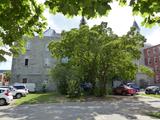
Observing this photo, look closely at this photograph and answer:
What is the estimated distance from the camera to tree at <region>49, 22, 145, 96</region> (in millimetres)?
33062

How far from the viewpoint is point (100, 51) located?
32688 mm

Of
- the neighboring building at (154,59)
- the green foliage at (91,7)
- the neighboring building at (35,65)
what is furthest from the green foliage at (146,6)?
the neighboring building at (154,59)

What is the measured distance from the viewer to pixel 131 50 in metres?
33.8

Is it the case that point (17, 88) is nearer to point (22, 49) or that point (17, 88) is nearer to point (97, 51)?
point (97, 51)

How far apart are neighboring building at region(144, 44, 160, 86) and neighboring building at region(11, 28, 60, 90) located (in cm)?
3031

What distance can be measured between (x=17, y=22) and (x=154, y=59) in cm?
6943

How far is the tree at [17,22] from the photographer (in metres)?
6.04

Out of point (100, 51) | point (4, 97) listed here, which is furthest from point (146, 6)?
point (100, 51)

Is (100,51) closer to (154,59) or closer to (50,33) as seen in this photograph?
(50,33)

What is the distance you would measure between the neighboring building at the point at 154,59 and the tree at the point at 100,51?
3440 cm

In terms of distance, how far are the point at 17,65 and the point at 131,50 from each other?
23.4m

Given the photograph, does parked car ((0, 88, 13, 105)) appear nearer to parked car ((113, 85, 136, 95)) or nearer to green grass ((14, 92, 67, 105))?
green grass ((14, 92, 67, 105))

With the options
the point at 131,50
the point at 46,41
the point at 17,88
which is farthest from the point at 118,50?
the point at 46,41

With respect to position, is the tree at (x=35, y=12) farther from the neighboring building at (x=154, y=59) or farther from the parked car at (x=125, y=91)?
the neighboring building at (x=154, y=59)
